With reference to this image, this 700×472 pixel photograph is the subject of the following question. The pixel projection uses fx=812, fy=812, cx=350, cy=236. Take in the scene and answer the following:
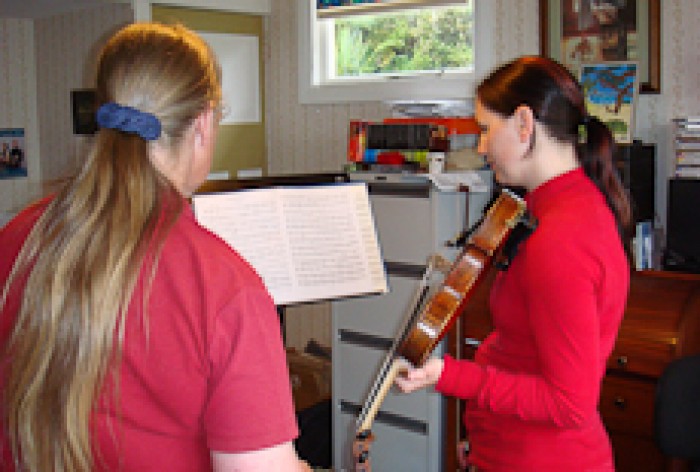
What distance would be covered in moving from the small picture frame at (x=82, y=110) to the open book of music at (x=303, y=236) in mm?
2262

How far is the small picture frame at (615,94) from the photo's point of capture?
8.66 ft

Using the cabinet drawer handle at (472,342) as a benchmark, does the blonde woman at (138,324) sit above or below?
above

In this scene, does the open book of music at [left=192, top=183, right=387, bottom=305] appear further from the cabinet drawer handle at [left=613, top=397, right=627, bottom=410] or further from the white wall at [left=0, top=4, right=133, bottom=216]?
the white wall at [left=0, top=4, right=133, bottom=216]

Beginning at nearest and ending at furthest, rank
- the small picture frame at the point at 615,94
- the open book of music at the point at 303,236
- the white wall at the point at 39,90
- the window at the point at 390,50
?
the open book of music at the point at 303,236 < the small picture frame at the point at 615,94 < the window at the point at 390,50 < the white wall at the point at 39,90

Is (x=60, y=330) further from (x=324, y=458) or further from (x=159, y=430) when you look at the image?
(x=324, y=458)

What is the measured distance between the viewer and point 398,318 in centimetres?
304

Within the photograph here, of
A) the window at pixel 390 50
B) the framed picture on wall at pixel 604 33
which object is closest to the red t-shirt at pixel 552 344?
the framed picture on wall at pixel 604 33

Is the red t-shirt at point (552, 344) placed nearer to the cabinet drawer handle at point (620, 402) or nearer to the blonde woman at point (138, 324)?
the blonde woman at point (138, 324)

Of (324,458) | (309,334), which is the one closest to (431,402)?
(324,458)

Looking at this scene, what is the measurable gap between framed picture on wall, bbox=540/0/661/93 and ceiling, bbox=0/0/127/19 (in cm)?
202

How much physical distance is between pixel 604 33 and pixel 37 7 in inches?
111

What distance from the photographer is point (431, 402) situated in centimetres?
295

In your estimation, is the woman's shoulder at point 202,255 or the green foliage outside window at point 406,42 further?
the green foliage outside window at point 406,42

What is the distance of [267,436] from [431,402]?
2.10 metres
